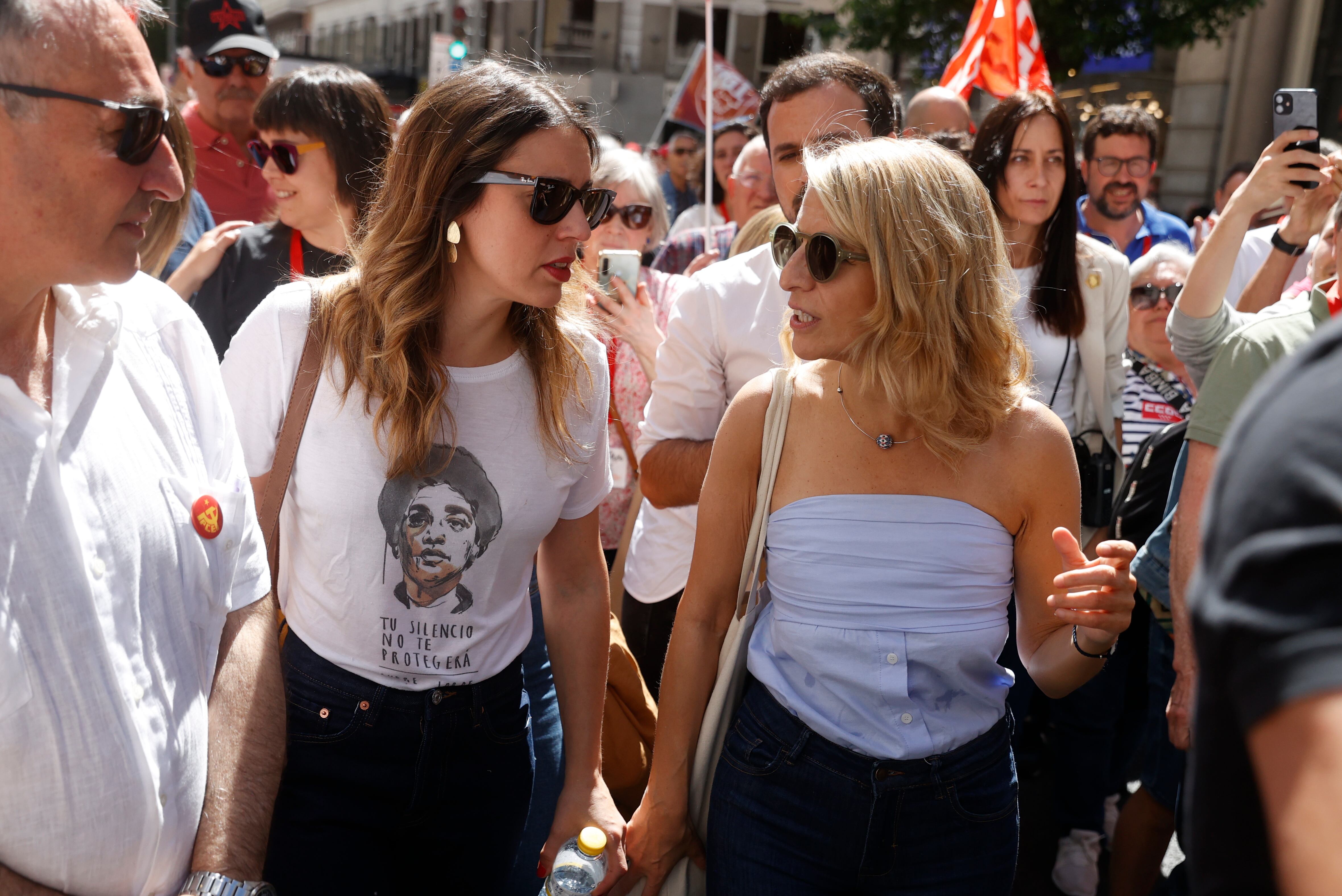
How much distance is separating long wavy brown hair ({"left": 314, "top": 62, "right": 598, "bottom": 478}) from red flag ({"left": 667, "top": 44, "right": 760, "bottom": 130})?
8.32 metres

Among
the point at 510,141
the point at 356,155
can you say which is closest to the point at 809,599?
the point at 510,141

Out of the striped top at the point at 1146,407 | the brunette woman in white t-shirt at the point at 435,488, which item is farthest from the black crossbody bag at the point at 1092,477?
the brunette woman in white t-shirt at the point at 435,488

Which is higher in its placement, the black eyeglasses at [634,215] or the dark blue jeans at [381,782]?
the black eyeglasses at [634,215]

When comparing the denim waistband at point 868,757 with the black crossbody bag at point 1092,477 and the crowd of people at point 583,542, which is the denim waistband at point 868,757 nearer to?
the crowd of people at point 583,542

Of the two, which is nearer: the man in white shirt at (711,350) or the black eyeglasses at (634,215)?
the man in white shirt at (711,350)

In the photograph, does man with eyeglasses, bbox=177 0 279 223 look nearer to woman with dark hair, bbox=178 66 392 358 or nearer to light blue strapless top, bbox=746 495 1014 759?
woman with dark hair, bbox=178 66 392 358

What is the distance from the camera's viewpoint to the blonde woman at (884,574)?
2.02 meters

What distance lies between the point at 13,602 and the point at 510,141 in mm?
1276

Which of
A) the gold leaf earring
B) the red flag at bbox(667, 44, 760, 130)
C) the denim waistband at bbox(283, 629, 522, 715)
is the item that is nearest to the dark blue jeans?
the denim waistband at bbox(283, 629, 522, 715)

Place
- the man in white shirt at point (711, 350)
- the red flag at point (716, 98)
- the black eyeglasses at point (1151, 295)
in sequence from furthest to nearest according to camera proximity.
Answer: the red flag at point (716, 98) < the black eyeglasses at point (1151, 295) < the man in white shirt at point (711, 350)

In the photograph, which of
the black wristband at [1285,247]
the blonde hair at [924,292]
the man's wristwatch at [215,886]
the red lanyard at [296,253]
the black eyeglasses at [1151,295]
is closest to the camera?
the man's wristwatch at [215,886]

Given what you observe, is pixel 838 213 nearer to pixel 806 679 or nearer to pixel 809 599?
pixel 809 599

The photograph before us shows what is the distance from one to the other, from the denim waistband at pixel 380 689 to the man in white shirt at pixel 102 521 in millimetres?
319

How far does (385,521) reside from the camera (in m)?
2.06
